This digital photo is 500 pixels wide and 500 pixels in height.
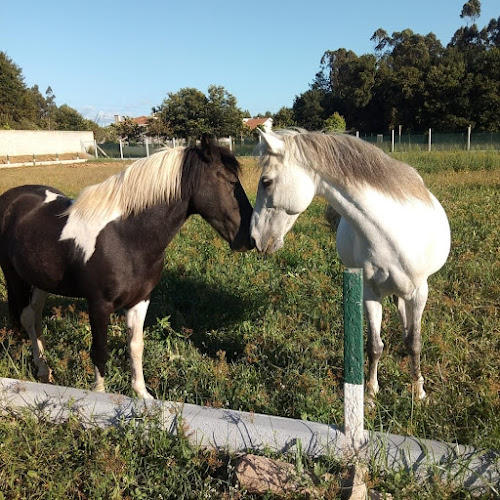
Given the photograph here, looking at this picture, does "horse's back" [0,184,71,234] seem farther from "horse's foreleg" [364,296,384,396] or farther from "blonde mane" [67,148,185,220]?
"horse's foreleg" [364,296,384,396]

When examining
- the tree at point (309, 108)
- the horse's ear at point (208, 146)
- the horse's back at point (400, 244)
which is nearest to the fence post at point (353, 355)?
the horse's back at point (400, 244)

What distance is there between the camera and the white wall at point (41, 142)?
105ft

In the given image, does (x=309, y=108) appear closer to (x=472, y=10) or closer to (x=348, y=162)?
(x=472, y=10)

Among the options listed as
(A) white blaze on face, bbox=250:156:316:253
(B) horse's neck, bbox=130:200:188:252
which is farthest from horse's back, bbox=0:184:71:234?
(A) white blaze on face, bbox=250:156:316:253

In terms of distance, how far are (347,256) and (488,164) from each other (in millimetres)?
11751

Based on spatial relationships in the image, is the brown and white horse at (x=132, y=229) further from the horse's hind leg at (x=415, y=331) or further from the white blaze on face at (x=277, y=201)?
the horse's hind leg at (x=415, y=331)

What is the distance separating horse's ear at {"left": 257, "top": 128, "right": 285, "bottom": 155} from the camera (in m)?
2.32

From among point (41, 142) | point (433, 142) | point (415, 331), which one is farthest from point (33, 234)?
point (41, 142)

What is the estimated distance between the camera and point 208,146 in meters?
2.41

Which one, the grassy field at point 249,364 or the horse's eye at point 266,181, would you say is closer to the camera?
the grassy field at point 249,364

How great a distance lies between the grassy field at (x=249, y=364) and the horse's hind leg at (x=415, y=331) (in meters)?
0.08

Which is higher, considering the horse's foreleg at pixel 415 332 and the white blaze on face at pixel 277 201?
the white blaze on face at pixel 277 201

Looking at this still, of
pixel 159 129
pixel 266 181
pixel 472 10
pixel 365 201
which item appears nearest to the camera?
pixel 365 201

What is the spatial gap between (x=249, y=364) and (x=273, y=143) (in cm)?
162
